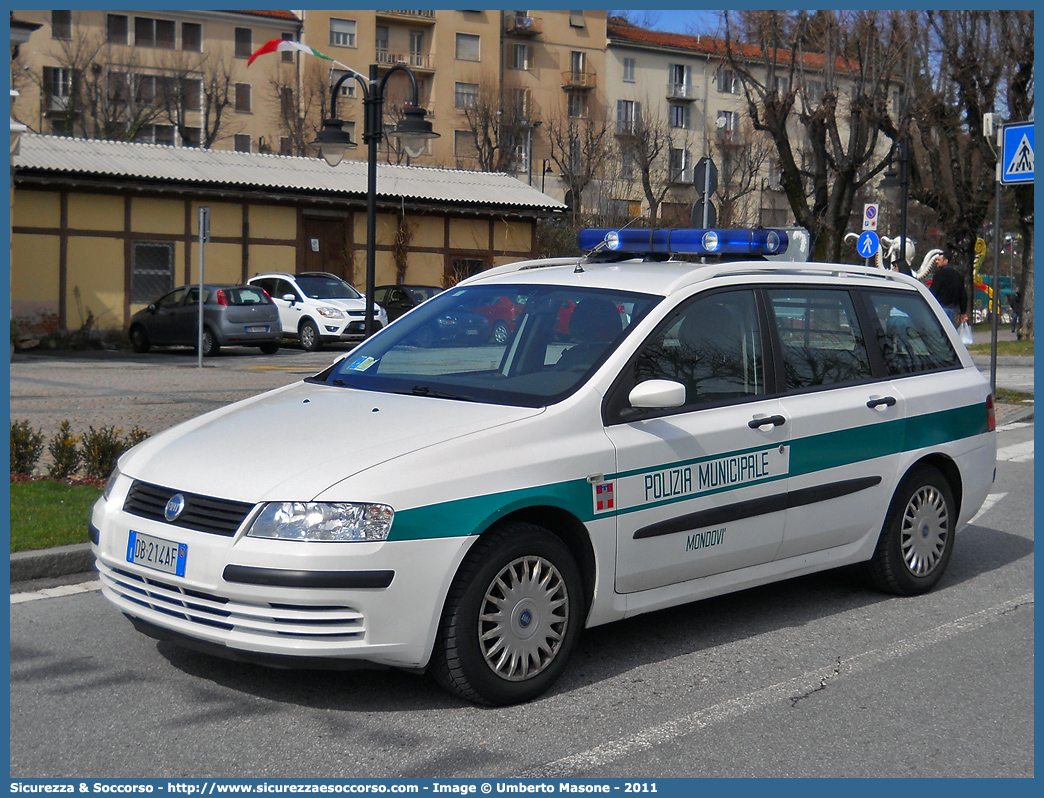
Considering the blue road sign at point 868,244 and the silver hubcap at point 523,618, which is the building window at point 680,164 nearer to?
the blue road sign at point 868,244

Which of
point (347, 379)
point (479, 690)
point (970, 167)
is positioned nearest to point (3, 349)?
point (347, 379)

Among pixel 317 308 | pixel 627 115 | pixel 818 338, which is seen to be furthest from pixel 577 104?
pixel 818 338

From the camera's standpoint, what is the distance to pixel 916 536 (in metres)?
6.75

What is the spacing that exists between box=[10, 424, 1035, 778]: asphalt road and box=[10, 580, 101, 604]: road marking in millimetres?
31

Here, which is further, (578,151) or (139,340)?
(578,151)

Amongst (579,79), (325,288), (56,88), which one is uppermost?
(579,79)

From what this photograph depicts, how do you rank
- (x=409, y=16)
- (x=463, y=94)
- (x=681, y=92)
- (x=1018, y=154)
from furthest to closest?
1. (x=681, y=92)
2. (x=463, y=94)
3. (x=409, y=16)
4. (x=1018, y=154)

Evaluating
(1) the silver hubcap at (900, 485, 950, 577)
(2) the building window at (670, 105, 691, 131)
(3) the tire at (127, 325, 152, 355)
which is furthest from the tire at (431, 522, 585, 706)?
(2) the building window at (670, 105, 691, 131)

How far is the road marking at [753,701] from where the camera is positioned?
167 inches

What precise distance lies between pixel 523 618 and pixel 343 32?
210 feet

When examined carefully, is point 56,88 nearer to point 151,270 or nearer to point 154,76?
point 154,76

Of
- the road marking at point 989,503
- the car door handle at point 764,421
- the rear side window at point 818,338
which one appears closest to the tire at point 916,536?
the rear side window at point 818,338

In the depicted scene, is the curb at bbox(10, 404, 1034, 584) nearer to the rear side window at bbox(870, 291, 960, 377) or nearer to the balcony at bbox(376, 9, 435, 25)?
the rear side window at bbox(870, 291, 960, 377)

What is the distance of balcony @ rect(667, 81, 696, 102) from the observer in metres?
75.3
